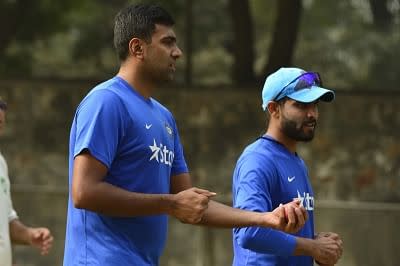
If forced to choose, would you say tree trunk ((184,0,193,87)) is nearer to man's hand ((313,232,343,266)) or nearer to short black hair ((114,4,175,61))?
man's hand ((313,232,343,266))

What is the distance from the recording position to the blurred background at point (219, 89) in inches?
413

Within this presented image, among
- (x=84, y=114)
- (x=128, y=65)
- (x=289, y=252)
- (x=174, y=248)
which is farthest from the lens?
(x=174, y=248)

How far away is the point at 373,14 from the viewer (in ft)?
A: 35.0

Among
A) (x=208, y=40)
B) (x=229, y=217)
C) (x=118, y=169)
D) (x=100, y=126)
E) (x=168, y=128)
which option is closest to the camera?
(x=100, y=126)

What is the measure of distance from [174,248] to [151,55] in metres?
6.51

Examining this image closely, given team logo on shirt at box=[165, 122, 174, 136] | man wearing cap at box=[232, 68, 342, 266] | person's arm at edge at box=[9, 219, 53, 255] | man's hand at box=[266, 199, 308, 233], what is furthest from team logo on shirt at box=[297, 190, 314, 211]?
person's arm at edge at box=[9, 219, 53, 255]

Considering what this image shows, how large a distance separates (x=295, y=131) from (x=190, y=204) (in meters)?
1.26

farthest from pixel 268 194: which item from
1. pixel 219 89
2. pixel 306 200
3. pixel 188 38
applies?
pixel 188 38

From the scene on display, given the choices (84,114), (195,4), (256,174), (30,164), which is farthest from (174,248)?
(84,114)

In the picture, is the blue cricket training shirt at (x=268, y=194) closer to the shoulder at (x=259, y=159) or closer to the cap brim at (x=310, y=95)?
the shoulder at (x=259, y=159)

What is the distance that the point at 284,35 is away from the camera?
10820mm

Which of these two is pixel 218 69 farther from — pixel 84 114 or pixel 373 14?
pixel 84 114

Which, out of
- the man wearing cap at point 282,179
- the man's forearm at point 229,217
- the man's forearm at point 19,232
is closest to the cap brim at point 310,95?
the man wearing cap at point 282,179

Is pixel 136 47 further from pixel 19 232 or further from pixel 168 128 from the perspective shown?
pixel 19 232
